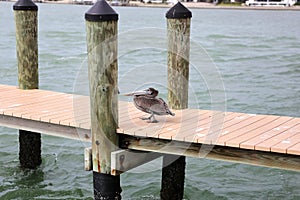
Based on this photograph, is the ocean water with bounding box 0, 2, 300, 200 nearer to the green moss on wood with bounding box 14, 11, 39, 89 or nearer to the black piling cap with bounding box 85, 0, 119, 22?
the green moss on wood with bounding box 14, 11, 39, 89

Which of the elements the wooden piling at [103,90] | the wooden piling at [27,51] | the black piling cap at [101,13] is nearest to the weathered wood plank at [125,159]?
the wooden piling at [103,90]

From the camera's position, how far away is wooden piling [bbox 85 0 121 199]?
263 inches

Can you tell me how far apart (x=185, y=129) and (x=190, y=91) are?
383 inches

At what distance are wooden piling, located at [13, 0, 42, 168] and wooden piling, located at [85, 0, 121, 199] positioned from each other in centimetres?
258

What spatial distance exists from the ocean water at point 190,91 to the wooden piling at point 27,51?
60 cm

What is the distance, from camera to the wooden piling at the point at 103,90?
667cm

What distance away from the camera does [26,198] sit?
357 inches

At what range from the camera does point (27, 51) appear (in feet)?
30.6

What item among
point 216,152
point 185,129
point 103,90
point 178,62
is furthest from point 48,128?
point 216,152

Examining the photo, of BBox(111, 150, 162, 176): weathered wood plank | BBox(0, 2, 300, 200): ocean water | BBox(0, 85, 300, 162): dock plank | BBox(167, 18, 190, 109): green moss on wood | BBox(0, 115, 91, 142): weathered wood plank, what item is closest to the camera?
BBox(0, 85, 300, 162): dock plank

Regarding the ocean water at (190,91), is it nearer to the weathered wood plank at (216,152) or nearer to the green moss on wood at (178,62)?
the green moss on wood at (178,62)

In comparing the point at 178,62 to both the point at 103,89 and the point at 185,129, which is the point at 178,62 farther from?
the point at 103,89

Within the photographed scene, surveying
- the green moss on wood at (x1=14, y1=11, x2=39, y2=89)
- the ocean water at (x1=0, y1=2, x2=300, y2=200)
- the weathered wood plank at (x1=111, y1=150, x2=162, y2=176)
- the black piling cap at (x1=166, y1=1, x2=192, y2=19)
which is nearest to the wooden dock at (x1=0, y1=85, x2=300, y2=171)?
the weathered wood plank at (x1=111, y1=150, x2=162, y2=176)

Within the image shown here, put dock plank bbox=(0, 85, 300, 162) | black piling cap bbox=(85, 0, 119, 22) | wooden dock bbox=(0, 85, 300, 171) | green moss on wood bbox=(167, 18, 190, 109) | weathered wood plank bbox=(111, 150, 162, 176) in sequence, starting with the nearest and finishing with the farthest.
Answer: wooden dock bbox=(0, 85, 300, 171) → dock plank bbox=(0, 85, 300, 162) → black piling cap bbox=(85, 0, 119, 22) → weathered wood plank bbox=(111, 150, 162, 176) → green moss on wood bbox=(167, 18, 190, 109)
